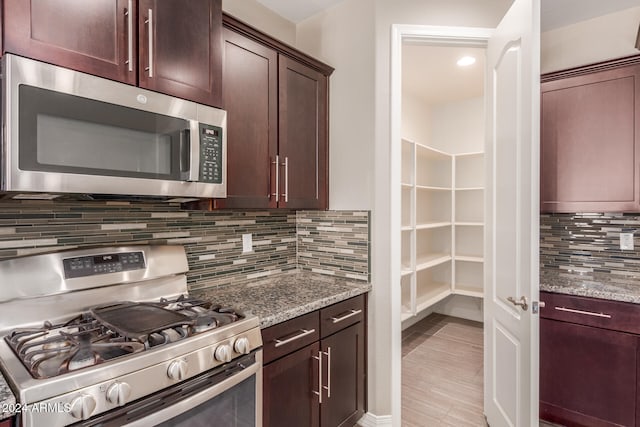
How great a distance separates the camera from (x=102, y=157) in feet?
3.69

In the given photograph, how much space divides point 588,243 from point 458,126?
6.92 ft

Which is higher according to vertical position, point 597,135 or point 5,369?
point 597,135

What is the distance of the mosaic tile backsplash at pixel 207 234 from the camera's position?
4.19 feet

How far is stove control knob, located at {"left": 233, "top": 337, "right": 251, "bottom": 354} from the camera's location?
48.0 inches

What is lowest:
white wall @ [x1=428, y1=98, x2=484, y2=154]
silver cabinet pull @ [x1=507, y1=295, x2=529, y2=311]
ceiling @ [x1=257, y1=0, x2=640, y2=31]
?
silver cabinet pull @ [x1=507, y1=295, x2=529, y2=311]

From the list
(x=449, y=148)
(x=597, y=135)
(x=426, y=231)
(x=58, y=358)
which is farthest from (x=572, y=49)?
(x=58, y=358)

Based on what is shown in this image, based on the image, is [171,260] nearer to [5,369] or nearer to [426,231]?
[5,369]

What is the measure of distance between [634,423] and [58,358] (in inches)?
110

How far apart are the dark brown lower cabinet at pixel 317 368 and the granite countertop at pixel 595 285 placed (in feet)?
4.12

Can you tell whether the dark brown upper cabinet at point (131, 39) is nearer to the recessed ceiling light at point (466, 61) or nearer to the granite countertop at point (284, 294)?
the granite countertop at point (284, 294)

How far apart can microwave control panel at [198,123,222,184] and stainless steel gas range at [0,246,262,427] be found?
1.54 ft

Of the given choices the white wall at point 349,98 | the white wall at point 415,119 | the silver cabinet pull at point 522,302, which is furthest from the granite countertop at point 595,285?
the white wall at point 415,119

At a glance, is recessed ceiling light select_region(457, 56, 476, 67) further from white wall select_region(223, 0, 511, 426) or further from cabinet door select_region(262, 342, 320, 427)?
cabinet door select_region(262, 342, 320, 427)

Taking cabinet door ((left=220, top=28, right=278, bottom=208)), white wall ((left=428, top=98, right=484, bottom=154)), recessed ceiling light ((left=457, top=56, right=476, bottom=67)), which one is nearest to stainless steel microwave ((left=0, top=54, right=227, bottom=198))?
cabinet door ((left=220, top=28, right=278, bottom=208))
